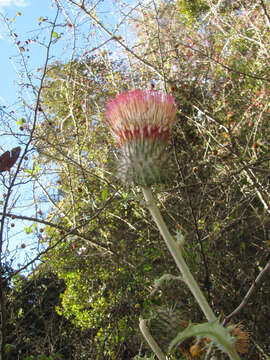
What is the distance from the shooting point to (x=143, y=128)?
4.01 feet

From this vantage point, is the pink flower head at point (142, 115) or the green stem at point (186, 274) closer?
the green stem at point (186, 274)

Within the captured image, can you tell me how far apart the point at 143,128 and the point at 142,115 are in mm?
60

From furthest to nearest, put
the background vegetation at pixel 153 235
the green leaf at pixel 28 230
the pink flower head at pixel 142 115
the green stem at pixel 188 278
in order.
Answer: the green leaf at pixel 28 230 → the background vegetation at pixel 153 235 → the pink flower head at pixel 142 115 → the green stem at pixel 188 278

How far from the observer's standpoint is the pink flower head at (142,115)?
119cm

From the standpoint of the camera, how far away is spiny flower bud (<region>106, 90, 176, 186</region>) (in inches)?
47.2

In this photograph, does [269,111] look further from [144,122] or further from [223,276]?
[144,122]

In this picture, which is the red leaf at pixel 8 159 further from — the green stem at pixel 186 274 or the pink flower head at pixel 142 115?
the green stem at pixel 186 274

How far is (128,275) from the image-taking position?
365 cm

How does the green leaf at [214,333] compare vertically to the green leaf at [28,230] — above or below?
below

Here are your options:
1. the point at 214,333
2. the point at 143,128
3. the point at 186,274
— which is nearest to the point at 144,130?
the point at 143,128

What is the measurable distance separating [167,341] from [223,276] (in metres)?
2.31

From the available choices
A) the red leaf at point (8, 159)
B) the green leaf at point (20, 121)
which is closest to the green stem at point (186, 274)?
the red leaf at point (8, 159)

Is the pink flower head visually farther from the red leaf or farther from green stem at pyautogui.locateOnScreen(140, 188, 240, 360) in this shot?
the red leaf

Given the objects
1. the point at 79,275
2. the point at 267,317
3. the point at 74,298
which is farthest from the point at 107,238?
the point at 267,317
